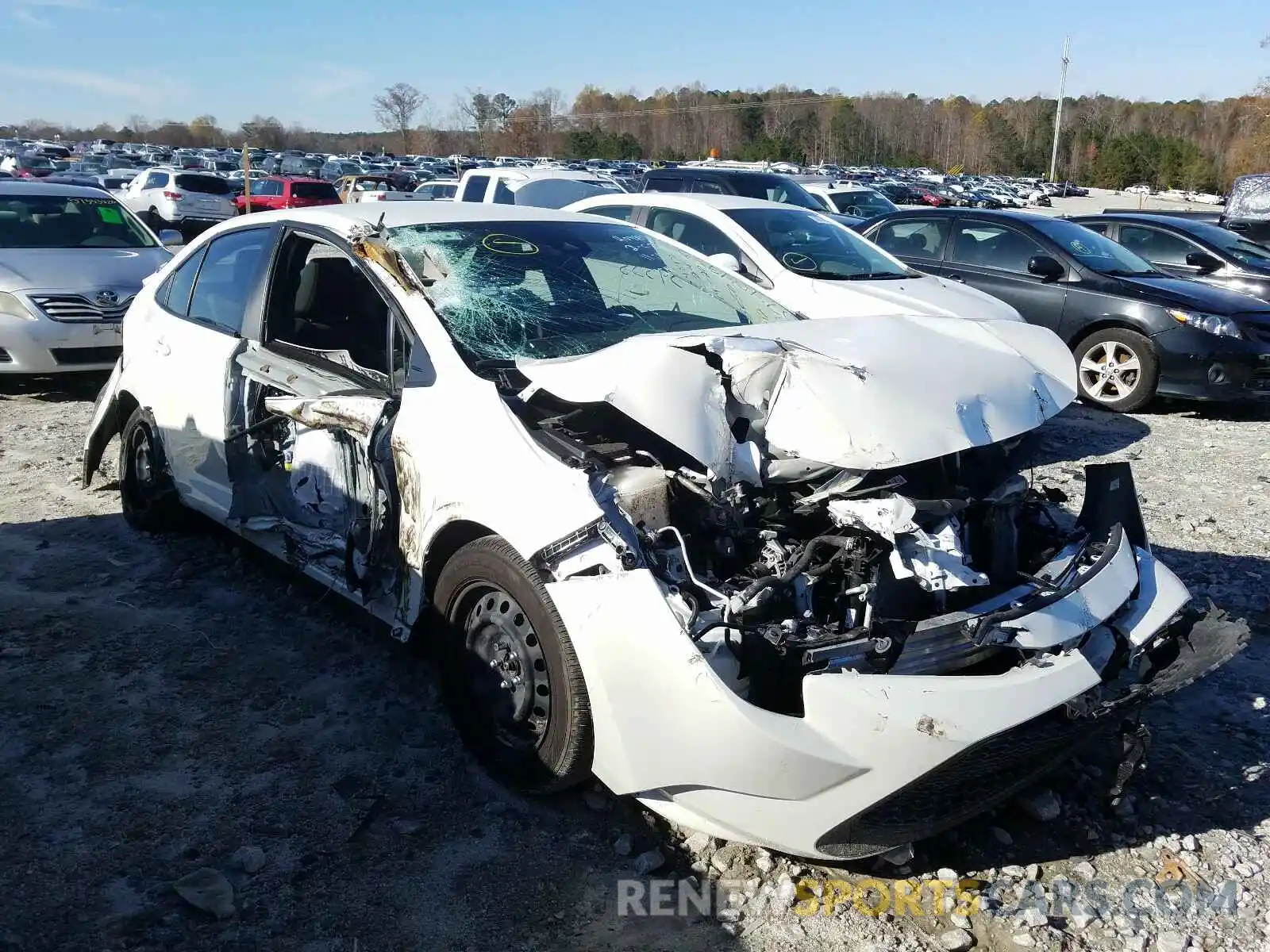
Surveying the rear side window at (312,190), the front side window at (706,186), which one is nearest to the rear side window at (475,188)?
the front side window at (706,186)

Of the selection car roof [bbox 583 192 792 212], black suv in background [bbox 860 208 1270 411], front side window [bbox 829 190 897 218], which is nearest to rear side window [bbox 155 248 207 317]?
car roof [bbox 583 192 792 212]

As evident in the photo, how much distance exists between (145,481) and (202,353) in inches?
40.0

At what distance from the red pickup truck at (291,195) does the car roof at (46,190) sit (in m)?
13.9

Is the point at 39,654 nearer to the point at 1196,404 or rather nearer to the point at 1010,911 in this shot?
the point at 1010,911

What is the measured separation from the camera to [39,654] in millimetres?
4082

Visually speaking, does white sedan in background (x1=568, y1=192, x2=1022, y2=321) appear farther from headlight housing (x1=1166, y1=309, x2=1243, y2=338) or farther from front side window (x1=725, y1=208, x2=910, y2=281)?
headlight housing (x1=1166, y1=309, x2=1243, y2=338)

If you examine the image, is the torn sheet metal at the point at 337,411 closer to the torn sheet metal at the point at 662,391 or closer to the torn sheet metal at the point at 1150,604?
the torn sheet metal at the point at 662,391

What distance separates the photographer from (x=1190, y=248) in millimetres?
11297

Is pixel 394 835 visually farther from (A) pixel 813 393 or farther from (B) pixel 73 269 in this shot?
(B) pixel 73 269

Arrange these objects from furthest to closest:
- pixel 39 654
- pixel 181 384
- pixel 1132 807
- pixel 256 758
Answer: pixel 181 384 → pixel 39 654 → pixel 256 758 → pixel 1132 807

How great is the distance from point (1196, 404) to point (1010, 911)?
7.85m

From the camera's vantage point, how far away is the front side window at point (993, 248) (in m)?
9.30

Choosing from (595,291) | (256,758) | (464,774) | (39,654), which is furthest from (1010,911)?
(39,654)

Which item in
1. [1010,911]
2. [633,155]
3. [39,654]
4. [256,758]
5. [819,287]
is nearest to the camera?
[1010,911]
